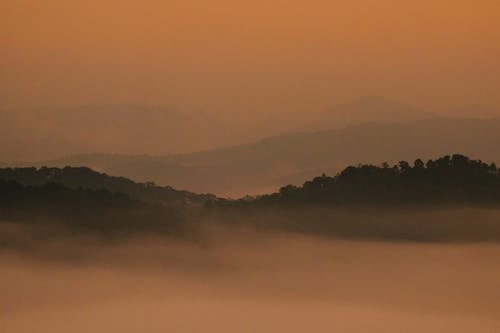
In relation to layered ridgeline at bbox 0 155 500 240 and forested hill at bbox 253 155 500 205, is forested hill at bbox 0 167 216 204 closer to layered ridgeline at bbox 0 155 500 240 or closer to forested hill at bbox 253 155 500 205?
layered ridgeline at bbox 0 155 500 240

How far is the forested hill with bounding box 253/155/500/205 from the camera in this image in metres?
7.14

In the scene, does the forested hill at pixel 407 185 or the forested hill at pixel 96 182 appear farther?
the forested hill at pixel 96 182

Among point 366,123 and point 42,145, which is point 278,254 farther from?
point 42,145

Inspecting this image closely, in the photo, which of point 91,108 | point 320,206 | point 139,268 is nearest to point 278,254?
point 320,206

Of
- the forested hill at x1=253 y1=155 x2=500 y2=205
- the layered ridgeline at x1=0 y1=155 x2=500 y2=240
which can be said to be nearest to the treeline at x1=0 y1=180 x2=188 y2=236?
the layered ridgeline at x1=0 y1=155 x2=500 y2=240

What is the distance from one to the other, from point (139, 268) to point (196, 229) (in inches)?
21.2

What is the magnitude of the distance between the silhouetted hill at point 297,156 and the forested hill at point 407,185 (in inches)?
2.7

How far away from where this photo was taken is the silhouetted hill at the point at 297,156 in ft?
23.6

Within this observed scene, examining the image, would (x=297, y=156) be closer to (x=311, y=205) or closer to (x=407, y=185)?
(x=311, y=205)

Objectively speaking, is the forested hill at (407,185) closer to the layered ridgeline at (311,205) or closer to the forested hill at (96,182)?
the layered ridgeline at (311,205)

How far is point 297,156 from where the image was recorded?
7359 mm

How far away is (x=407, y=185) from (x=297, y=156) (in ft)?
2.81

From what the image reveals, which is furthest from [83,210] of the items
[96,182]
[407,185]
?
[407,185]

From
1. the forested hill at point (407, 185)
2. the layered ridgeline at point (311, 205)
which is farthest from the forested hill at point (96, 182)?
the forested hill at point (407, 185)
